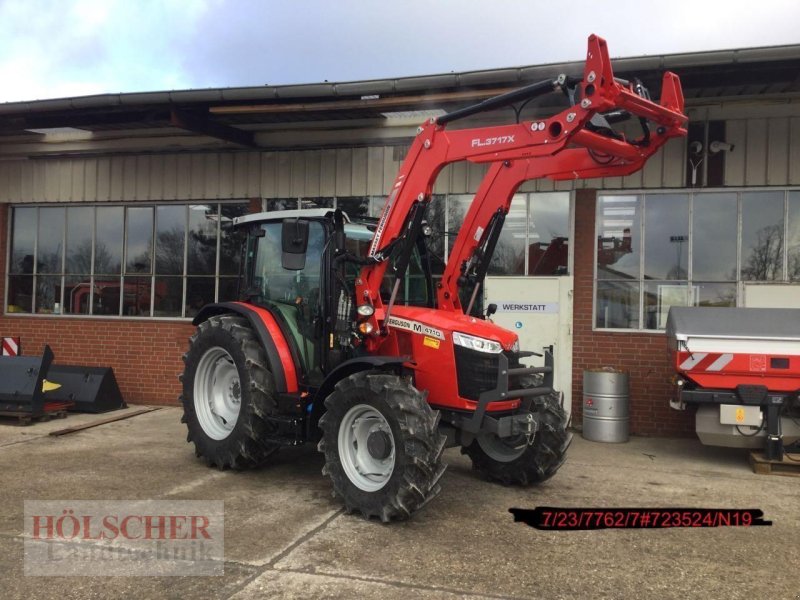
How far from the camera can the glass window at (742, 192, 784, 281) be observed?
8398 mm

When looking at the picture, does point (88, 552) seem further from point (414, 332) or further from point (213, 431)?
point (414, 332)

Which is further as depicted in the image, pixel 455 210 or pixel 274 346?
pixel 455 210

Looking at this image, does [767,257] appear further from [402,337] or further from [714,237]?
[402,337]

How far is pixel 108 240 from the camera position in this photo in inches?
428

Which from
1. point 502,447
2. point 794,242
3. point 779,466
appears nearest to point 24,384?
point 502,447

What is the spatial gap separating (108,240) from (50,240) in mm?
1164

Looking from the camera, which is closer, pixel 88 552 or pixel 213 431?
pixel 88 552

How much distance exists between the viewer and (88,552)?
4133 mm

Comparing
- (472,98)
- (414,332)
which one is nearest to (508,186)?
(414,332)

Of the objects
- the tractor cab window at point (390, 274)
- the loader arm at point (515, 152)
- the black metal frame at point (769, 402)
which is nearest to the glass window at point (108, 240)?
the tractor cab window at point (390, 274)

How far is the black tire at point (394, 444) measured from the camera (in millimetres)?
4570

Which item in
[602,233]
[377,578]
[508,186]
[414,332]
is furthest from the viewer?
[602,233]

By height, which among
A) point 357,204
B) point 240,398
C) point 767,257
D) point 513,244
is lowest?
point 240,398

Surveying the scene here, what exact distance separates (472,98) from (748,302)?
4385 mm
